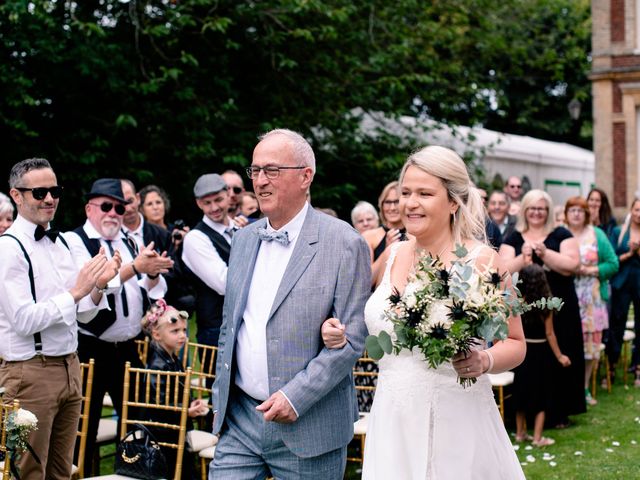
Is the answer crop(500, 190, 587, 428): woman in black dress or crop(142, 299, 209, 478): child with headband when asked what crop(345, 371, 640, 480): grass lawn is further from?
crop(142, 299, 209, 478): child with headband

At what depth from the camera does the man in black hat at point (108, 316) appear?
6.35 m

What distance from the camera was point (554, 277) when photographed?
875 cm

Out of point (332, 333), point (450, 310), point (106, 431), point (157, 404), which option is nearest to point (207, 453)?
point (157, 404)

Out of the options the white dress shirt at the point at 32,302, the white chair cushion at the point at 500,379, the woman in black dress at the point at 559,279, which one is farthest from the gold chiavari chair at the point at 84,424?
the woman in black dress at the point at 559,279

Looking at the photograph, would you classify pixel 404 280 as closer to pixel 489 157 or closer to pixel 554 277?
pixel 554 277

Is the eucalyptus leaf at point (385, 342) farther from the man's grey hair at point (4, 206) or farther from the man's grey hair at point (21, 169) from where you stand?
the man's grey hair at point (4, 206)

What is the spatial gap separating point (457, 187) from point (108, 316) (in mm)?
3267

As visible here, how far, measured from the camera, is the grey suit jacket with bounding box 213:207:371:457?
3.89 m

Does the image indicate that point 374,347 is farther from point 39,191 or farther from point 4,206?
point 4,206

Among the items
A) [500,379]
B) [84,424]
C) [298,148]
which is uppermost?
[298,148]

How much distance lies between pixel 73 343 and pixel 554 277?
509 cm

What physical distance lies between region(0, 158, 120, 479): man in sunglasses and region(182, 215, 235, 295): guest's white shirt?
1.74 meters

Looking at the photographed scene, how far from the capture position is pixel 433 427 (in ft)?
12.6

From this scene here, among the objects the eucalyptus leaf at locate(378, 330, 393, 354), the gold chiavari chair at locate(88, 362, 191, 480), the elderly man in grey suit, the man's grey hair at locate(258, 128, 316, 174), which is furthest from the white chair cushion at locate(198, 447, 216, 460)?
the eucalyptus leaf at locate(378, 330, 393, 354)
